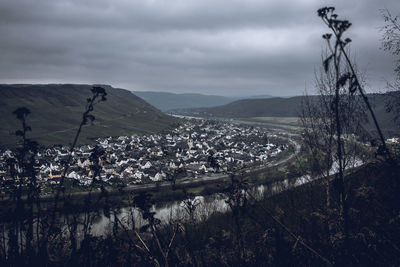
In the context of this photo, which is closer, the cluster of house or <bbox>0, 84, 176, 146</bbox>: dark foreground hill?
the cluster of house

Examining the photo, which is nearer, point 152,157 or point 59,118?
point 152,157

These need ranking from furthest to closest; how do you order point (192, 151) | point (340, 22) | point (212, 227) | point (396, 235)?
point (192, 151) < point (212, 227) < point (396, 235) < point (340, 22)

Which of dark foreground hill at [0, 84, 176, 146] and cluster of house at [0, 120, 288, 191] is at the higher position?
dark foreground hill at [0, 84, 176, 146]

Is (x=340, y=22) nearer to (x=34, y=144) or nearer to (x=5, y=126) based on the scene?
(x=34, y=144)

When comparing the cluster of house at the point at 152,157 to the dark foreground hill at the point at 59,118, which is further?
the dark foreground hill at the point at 59,118

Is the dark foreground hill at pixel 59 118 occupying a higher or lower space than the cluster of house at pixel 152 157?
higher

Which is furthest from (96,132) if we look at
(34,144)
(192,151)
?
(34,144)

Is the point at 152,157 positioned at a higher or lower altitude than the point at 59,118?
lower

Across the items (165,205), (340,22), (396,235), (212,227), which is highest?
(340,22)
